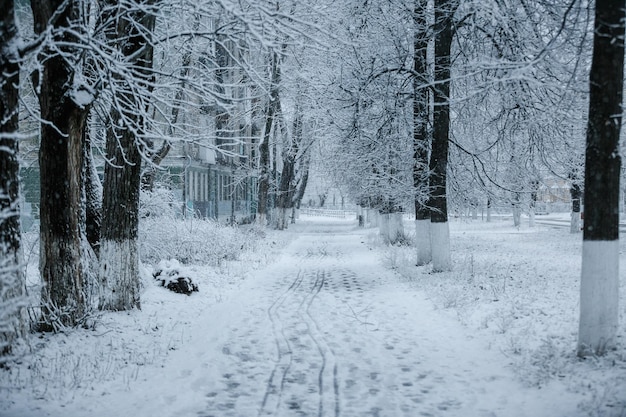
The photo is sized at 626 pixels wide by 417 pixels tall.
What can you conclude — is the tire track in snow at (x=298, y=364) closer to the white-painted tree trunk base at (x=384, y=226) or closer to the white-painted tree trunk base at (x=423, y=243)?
the white-painted tree trunk base at (x=423, y=243)

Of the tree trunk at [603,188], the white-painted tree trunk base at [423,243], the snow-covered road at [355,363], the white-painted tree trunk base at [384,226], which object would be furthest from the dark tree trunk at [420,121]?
the white-painted tree trunk base at [384,226]

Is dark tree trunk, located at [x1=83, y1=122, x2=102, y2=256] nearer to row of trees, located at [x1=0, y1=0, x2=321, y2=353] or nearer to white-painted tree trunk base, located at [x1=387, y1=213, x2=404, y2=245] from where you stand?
row of trees, located at [x1=0, y1=0, x2=321, y2=353]

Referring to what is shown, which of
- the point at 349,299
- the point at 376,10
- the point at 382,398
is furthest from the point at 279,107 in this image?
the point at 382,398

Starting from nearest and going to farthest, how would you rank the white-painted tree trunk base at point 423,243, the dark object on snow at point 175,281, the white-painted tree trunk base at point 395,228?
the dark object on snow at point 175,281 < the white-painted tree trunk base at point 423,243 < the white-painted tree trunk base at point 395,228

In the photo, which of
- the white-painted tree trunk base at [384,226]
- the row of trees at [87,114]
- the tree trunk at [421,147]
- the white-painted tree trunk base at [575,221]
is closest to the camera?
the row of trees at [87,114]

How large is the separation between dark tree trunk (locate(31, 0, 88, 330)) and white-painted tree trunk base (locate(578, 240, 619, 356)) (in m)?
6.77

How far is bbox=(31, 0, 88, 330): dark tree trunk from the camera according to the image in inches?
258

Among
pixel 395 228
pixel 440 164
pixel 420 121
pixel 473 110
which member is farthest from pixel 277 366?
pixel 395 228

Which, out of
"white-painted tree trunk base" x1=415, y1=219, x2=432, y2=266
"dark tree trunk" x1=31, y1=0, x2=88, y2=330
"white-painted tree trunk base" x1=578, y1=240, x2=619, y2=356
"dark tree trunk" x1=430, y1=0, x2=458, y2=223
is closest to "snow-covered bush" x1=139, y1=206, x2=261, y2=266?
"dark tree trunk" x1=31, y1=0, x2=88, y2=330

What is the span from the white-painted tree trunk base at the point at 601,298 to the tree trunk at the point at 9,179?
6.41 meters

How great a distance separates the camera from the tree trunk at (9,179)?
5125 mm

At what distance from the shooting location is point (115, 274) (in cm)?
823

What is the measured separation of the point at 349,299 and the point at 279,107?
20694 millimetres

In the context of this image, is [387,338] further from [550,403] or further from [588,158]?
[588,158]
